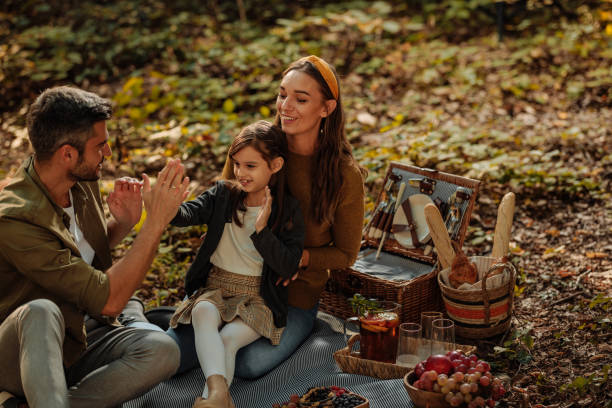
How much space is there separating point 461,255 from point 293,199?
3.33 ft

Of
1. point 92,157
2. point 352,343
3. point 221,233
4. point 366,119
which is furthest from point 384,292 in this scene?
point 366,119

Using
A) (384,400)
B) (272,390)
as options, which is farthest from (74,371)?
(384,400)

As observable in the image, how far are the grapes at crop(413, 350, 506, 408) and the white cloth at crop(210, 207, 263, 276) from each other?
1.01m

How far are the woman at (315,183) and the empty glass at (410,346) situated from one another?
22.9 inches

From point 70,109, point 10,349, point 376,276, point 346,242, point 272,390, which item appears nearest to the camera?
point 10,349

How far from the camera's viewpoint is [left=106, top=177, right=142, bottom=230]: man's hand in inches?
120

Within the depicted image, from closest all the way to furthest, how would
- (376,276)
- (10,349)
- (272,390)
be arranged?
A: (10,349), (272,390), (376,276)

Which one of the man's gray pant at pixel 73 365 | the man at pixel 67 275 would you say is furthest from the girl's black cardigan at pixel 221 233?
the man's gray pant at pixel 73 365

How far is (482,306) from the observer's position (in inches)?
133

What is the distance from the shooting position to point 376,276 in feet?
12.3

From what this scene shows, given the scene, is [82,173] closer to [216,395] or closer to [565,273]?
[216,395]

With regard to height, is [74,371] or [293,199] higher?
[293,199]

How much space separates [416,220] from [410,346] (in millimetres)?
1104

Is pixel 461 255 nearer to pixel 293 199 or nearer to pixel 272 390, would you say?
pixel 293 199
